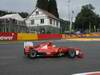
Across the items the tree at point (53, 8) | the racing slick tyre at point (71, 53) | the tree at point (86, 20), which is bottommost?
the racing slick tyre at point (71, 53)

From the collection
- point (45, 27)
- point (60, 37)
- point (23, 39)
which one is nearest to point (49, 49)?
point (23, 39)

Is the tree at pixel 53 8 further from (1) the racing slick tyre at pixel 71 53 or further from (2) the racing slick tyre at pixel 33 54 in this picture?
(2) the racing slick tyre at pixel 33 54

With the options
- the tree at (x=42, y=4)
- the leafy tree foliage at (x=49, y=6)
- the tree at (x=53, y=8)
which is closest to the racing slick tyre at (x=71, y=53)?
the leafy tree foliage at (x=49, y=6)

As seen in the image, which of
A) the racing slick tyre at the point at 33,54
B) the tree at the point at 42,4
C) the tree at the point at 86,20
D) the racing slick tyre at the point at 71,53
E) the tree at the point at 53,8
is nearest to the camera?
the racing slick tyre at the point at 33,54

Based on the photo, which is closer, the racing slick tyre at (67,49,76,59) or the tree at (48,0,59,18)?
the racing slick tyre at (67,49,76,59)

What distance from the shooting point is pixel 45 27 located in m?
76.6

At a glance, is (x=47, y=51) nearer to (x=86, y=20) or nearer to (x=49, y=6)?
(x=86, y=20)

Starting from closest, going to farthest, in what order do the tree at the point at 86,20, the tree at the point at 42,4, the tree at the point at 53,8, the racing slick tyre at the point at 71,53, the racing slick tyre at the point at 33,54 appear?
the racing slick tyre at the point at 33,54 → the racing slick tyre at the point at 71,53 → the tree at the point at 86,20 → the tree at the point at 42,4 → the tree at the point at 53,8

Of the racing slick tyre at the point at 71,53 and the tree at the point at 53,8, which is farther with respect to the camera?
the tree at the point at 53,8

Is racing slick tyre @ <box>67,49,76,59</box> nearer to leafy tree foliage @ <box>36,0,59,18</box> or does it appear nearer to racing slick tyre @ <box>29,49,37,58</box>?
racing slick tyre @ <box>29,49,37,58</box>

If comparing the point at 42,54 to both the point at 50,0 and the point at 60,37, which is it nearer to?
the point at 60,37

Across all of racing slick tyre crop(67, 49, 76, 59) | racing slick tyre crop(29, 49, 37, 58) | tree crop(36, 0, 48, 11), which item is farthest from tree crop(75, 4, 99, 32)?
racing slick tyre crop(29, 49, 37, 58)

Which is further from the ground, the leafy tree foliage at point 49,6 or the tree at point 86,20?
the leafy tree foliage at point 49,6

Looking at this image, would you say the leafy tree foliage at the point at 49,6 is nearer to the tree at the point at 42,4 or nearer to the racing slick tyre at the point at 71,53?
the tree at the point at 42,4
